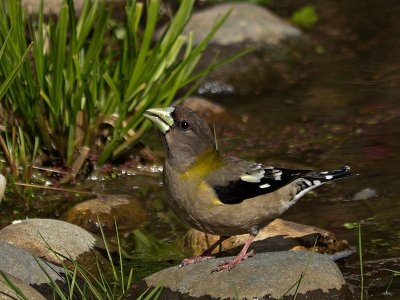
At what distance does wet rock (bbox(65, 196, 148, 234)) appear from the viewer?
776 centimetres

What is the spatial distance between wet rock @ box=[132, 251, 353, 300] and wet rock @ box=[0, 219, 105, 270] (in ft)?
2.69

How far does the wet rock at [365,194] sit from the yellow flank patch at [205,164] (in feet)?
7.31

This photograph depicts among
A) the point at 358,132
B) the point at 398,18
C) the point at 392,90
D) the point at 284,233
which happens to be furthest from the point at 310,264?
the point at 398,18

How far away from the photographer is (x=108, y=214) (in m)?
7.82

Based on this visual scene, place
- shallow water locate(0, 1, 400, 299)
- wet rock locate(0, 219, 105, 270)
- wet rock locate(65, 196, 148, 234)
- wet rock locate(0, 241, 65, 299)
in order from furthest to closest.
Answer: wet rock locate(65, 196, 148, 234) → shallow water locate(0, 1, 400, 299) → wet rock locate(0, 219, 105, 270) → wet rock locate(0, 241, 65, 299)

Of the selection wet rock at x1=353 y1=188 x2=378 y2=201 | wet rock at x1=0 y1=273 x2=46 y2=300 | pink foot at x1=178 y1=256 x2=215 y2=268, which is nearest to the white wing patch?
pink foot at x1=178 y1=256 x2=215 y2=268

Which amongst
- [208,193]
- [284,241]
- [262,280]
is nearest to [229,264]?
[262,280]

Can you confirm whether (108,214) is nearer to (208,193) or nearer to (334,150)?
(208,193)

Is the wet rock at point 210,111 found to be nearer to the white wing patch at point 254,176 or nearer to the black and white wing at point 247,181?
the black and white wing at point 247,181

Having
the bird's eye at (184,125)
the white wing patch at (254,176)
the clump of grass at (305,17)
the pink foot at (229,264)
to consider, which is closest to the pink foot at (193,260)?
the pink foot at (229,264)

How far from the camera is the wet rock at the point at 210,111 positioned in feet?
34.5

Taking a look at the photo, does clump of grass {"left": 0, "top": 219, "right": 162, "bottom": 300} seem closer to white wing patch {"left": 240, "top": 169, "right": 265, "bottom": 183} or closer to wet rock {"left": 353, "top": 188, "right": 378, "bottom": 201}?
white wing patch {"left": 240, "top": 169, "right": 265, "bottom": 183}

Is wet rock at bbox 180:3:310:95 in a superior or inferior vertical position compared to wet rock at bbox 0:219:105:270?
inferior

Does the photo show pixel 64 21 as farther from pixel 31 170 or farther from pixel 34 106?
pixel 31 170
